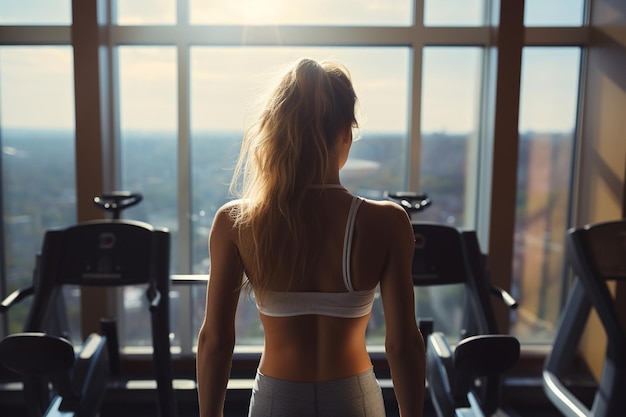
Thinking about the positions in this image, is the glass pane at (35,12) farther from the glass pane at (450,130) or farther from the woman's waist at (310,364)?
the woman's waist at (310,364)

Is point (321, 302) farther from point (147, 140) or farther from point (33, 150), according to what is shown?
point (33, 150)

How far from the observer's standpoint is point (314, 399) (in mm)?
1153

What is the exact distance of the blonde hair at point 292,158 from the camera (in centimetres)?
109

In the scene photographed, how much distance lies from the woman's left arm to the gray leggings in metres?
0.11

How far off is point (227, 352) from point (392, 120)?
8.24 feet

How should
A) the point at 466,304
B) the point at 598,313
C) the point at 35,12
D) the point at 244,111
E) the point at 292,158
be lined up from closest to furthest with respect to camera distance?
the point at 292,158
the point at 598,313
the point at 466,304
the point at 35,12
the point at 244,111

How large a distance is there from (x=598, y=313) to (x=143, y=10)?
124 inches

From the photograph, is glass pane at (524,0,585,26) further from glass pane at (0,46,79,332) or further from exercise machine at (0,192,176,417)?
glass pane at (0,46,79,332)

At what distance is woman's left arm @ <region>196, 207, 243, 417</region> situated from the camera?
45.1 inches

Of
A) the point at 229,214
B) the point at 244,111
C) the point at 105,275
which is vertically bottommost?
the point at 105,275

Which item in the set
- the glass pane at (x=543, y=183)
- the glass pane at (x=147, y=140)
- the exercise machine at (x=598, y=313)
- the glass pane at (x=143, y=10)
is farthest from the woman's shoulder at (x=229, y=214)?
the glass pane at (x=543, y=183)

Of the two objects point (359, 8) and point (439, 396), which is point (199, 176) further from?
point (439, 396)

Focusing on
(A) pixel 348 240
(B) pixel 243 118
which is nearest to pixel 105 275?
(B) pixel 243 118

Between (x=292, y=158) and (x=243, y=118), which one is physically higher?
(x=243, y=118)
